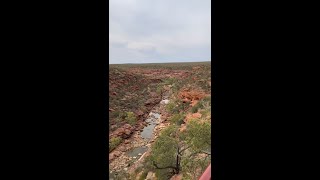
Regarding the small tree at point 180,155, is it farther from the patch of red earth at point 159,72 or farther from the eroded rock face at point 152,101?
the patch of red earth at point 159,72

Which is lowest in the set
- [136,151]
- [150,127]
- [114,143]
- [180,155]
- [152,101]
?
[136,151]

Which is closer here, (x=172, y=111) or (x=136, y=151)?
(x=136, y=151)

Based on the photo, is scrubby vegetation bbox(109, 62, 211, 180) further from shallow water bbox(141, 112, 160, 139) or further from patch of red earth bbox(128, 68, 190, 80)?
shallow water bbox(141, 112, 160, 139)

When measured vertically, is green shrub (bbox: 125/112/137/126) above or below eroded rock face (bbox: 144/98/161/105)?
below

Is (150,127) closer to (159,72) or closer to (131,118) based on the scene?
(131,118)

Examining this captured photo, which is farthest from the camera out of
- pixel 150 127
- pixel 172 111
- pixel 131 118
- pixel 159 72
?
pixel 159 72

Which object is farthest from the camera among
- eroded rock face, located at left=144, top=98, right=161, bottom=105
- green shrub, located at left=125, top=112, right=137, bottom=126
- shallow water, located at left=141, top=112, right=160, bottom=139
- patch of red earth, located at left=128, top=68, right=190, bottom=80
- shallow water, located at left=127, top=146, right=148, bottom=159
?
patch of red earth, located at left=128, top=68, right=190, bottom=80

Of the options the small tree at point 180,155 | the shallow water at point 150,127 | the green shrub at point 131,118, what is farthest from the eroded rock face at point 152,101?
the small tree at point 180,155

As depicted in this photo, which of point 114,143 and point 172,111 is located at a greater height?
point 172,111

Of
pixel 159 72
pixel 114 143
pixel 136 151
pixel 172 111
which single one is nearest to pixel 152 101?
pixel 172 111

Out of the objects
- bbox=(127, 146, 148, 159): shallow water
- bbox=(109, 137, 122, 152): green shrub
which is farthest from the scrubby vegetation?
bbox=(127, 146, 148, 159): shallow water
